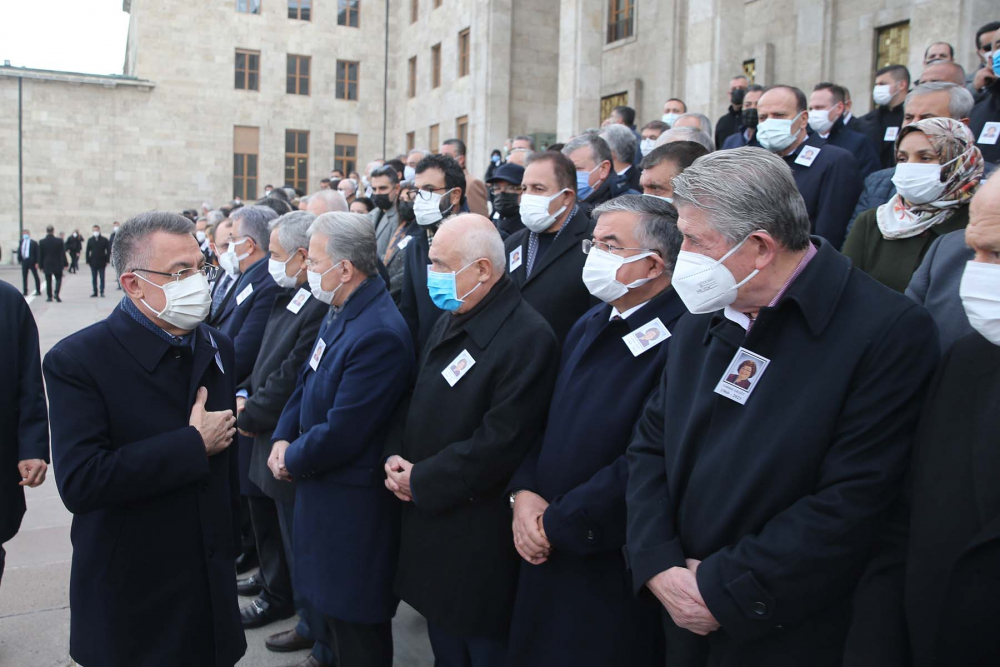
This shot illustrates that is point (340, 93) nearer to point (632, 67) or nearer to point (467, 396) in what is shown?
point (632, 67)

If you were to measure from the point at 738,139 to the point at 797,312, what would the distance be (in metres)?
6.29

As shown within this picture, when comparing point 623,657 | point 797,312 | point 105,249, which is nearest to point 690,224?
point 797,312

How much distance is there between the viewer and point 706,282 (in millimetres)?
2344

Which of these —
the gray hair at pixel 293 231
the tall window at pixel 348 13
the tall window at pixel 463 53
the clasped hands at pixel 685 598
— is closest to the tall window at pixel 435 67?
the tall window at pixel 463 53

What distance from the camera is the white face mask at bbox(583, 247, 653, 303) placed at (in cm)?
302

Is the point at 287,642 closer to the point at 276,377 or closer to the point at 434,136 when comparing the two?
the point at 276,377

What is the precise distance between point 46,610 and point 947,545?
15.8 feet

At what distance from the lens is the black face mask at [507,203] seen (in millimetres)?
5617

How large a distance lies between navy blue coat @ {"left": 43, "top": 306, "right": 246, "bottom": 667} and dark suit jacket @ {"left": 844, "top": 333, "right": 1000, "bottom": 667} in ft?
7.65

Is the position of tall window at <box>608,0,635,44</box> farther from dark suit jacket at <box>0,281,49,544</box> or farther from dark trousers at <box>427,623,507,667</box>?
dark trousers at <box>427,623,507,667</box>

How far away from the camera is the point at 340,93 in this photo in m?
37.5

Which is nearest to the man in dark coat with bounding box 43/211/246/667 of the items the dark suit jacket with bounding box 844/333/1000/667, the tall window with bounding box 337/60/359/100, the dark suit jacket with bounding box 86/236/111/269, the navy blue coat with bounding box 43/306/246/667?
the navy blue coat with bounding box 43/306/246/667

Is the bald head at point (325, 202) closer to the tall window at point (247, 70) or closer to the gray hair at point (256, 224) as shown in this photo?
the gray hair at point (256, 224)

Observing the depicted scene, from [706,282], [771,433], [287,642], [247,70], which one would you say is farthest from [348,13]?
[771,433]
